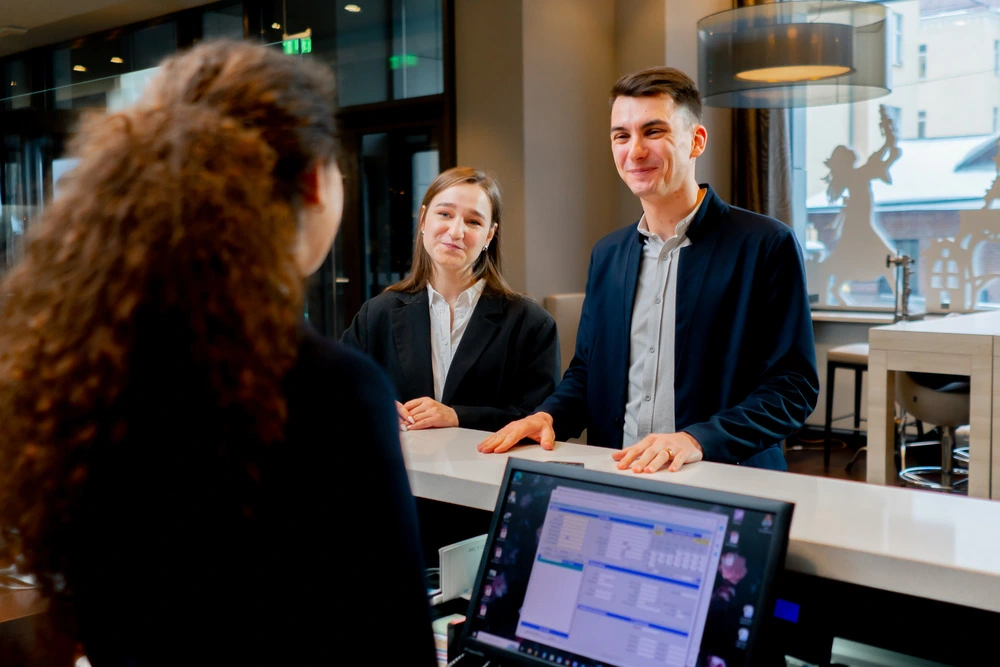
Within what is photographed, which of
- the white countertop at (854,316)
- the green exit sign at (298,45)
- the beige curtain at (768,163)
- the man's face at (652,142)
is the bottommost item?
the white countertop at (854,316)

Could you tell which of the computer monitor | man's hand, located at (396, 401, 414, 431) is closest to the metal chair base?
man's hand, located at (396, 401, 414, 431)

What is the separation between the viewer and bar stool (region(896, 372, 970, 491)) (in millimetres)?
4359

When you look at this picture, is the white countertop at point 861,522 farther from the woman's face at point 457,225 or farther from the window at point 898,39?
the window at point 898,39

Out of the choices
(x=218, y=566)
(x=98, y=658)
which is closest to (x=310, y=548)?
(x=218, y=566)

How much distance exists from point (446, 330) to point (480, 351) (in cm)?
12

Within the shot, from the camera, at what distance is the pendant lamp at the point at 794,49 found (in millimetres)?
3729

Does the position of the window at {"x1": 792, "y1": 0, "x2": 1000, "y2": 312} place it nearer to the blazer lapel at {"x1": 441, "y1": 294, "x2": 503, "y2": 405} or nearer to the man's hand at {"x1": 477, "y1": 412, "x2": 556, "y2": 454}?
the blazer lapel at {"x1": 441, "y1": 294, "x2": 503, "y2": 405}

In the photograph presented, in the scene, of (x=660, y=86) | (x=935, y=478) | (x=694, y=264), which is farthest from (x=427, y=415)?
(x=935, y=478)

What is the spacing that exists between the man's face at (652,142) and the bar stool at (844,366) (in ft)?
12.4

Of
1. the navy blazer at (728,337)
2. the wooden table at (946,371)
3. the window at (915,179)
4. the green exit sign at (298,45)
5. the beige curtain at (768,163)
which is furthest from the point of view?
the beige curtain at (768,163)

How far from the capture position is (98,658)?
704 mm

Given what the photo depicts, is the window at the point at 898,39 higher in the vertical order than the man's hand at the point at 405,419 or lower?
higher

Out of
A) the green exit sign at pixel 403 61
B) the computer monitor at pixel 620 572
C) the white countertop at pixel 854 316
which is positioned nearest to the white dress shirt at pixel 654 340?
the computer monitor at pixel 620 572

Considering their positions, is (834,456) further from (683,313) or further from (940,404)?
(683,313)
